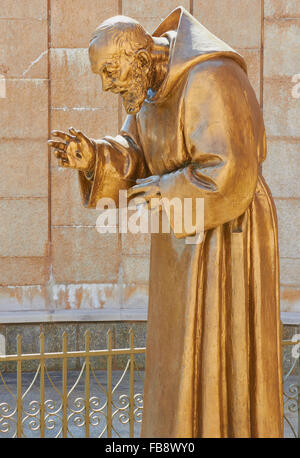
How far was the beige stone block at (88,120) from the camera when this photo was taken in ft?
22.9

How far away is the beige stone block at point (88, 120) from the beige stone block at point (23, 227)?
888mm

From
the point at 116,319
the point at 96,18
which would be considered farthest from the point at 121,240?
the point at 96,18

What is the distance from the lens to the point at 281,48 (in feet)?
22.9

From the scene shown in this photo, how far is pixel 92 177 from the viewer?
2408mm

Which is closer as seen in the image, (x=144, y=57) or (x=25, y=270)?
(x=144, y=57)

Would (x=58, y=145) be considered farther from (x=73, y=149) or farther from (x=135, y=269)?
(x=135, y=269)

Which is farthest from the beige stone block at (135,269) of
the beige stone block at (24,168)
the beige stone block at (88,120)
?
the beige stone block at (88,120)

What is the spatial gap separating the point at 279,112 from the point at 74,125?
229 centimetres

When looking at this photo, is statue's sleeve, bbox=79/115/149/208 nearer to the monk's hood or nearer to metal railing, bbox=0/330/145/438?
the monk's hood

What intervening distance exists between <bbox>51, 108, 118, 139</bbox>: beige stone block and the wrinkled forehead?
488cm

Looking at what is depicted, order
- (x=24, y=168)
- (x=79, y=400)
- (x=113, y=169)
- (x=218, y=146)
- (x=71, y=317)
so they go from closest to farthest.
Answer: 1. (x=218, y=146)
2. (x=113, y=169)
3. (x=79, y=400)
4. (x=71, y=317)
5. (x=24, y=168)

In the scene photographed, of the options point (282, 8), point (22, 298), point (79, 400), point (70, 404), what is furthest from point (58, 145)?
point (282, 8)
